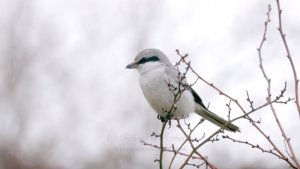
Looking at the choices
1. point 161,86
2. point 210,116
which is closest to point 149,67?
point 161,86

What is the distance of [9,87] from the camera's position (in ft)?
19.5

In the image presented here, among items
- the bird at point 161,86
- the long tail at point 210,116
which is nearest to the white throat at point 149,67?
the bird at point 161,86

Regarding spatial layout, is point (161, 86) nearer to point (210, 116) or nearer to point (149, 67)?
point (149, 67)

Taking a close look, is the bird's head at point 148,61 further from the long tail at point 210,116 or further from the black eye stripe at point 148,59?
the long tail at point 210,116

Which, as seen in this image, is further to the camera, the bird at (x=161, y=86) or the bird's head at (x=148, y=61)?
the bird's head at (x=148, y=61)

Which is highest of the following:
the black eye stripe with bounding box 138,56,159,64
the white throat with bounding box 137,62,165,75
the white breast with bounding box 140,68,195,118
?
the black eye stripe with bounding box 138,56,159,64

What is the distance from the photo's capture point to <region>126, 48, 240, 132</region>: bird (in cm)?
391

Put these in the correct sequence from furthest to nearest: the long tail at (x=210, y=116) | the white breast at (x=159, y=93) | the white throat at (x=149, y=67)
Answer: the long tail at (x=210, y=116) → the white throat at (x=149, y=67) → the white breast at (x=159, y=93)

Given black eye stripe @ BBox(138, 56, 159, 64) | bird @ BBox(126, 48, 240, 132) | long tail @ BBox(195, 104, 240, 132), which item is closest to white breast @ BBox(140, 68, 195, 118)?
bird @ BBox(126, 48, 240, 132)

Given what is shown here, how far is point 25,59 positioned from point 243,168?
2511 mm

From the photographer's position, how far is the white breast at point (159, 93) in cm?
391

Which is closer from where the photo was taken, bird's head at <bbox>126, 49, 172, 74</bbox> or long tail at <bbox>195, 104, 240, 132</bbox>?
bird's head at <bbox>126, 49, 172, 74</bbox>

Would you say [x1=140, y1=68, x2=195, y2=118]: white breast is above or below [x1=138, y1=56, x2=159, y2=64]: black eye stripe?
below

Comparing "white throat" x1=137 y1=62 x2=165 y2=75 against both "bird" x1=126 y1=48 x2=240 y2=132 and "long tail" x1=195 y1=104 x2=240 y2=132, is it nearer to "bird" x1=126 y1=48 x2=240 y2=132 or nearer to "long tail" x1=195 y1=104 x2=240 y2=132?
"bird" x1=126 y1=48 x2=240 y2=132
